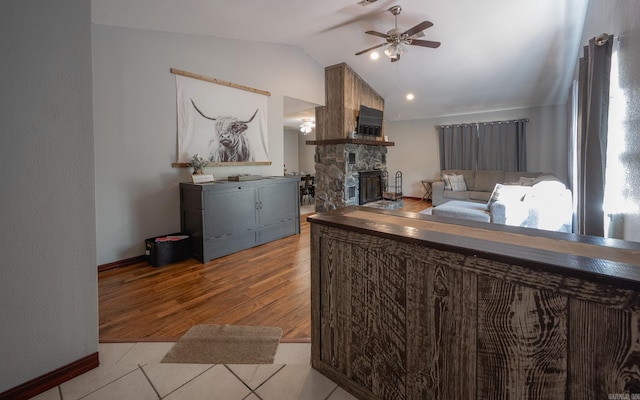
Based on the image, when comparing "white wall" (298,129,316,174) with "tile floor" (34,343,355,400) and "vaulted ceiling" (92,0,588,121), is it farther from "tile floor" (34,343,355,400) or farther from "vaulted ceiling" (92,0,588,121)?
"tile floor" (34,343,355,400)

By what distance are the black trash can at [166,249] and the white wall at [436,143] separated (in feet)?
22.5

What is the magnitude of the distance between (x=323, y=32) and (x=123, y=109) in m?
3.11

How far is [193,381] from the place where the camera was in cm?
149

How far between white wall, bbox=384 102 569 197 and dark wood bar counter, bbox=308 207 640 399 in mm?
6861

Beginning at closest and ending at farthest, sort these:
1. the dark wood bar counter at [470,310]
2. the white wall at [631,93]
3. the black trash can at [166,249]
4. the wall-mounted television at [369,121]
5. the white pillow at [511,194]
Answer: the dark wood bar counter at [470,310] → the white wall at [631,93] → the black trash can at [166,249] → the white pillow at [511,194] → the wall-mounted television at [369,121]

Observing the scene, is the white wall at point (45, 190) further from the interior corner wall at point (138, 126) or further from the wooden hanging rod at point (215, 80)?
the wooden hanging rod at point (215, 80)

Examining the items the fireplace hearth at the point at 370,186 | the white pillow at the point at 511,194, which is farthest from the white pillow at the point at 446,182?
the white pillow at the point at 511,194

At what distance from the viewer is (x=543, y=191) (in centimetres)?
368

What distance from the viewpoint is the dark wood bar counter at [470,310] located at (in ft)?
2.43

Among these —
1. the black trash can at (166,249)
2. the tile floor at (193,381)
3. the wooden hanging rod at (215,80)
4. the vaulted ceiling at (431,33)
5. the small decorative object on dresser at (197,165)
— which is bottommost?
the tile floor at (193,381)

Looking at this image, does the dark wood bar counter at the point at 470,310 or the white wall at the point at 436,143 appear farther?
the white wall at the point at 436,143

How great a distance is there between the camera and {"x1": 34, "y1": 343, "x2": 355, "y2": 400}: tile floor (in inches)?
55.0

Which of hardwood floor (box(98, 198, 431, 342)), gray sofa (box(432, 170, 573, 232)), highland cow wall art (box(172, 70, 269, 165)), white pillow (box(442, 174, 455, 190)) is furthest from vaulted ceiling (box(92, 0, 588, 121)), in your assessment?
hardwood floor (box(98, 198, 431, 342))

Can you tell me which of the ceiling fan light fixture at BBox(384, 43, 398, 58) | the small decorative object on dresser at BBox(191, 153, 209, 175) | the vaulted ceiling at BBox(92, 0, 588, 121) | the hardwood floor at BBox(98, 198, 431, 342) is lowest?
the hardwood floor at BBox(98, 198, 431, 342)
